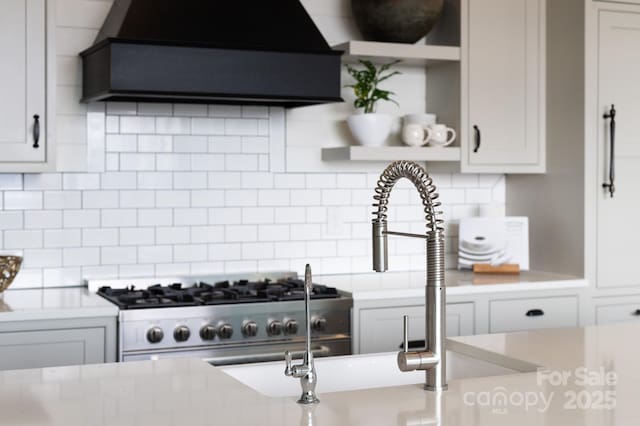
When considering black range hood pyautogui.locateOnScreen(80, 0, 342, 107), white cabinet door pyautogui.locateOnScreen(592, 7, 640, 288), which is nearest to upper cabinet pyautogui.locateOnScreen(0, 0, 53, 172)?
black range hood pyautogui.locateOnScreen(80, 0, 342, 107)

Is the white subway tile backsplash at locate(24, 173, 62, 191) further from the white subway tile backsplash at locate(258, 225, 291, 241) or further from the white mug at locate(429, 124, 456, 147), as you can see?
the white mug at locate(429, 124, 456, 147)

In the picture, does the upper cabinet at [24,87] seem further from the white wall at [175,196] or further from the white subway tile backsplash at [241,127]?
the white subway tile backsplash at [241,127]

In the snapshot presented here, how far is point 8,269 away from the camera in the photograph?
3633 mm

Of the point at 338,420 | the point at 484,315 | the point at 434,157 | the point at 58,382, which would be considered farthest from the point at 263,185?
the point at 338,420

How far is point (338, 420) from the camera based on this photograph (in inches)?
68.1

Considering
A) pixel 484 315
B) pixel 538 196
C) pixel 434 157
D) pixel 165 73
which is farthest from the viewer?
pixel 538 196

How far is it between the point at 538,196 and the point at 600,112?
56 cm

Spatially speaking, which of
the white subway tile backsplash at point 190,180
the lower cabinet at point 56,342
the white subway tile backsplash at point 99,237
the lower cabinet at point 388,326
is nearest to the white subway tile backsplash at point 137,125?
the white subway tile backsplash at point 190,180

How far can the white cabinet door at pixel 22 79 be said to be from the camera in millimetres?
3617

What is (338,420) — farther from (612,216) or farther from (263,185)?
(612,216)

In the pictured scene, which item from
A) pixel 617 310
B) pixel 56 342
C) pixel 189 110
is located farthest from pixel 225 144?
pixel 617 310

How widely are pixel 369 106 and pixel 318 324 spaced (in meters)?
1.22

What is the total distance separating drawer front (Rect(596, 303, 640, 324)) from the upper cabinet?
8.85 ft

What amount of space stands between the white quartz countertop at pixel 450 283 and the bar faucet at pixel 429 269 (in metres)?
1.82
